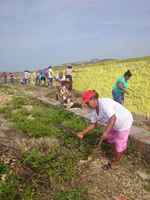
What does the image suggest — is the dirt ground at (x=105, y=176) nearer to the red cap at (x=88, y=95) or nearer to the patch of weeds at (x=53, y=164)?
the patch of weeds at (x=53, y=164)

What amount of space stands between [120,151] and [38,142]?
178 centimetres

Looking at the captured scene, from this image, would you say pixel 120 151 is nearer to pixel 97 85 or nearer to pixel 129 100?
pixel 129 100

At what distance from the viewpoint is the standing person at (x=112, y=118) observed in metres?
6.36

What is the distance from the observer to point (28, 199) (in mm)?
5320

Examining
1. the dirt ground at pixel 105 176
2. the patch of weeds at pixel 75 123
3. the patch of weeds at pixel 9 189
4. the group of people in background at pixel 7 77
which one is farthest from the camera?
the group of people in background at pixel 7 77

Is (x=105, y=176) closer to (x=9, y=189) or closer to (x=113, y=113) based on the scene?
(x=113, y=113)

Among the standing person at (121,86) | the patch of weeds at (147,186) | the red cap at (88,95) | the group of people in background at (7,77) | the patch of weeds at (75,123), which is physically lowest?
the group of people in background at (7,77)

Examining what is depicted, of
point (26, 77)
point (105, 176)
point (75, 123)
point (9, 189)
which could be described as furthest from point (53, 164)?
point (26, 77)

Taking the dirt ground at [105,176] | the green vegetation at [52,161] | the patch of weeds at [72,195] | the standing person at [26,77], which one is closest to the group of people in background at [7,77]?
the standing person at [26,77]

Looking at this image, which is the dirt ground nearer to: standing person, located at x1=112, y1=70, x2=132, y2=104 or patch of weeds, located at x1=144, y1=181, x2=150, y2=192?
patch of weeds, located at x1=144, y1=181, x2=150, y2=192

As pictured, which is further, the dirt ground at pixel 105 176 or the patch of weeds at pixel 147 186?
the patch of weeds at pixel 147 186

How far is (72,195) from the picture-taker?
218 inches

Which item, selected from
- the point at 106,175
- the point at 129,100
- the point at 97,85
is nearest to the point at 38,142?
the point at 106,175

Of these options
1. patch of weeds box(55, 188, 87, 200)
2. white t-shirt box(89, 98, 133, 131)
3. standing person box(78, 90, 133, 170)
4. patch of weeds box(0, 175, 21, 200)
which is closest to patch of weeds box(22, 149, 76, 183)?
patch of weeds box(55, 188, 87, 200)
